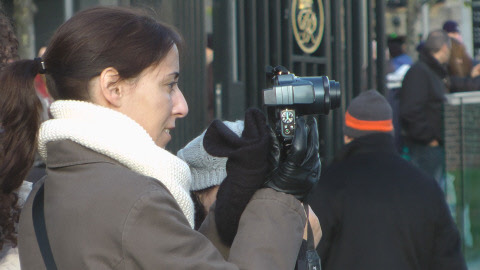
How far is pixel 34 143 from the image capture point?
193 centimetres

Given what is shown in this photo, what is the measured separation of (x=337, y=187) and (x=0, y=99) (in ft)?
7.00

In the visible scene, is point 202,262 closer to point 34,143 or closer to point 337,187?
point 34,143

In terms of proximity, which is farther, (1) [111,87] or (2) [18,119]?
(2) [18,119]

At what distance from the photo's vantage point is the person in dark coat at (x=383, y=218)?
3566mm

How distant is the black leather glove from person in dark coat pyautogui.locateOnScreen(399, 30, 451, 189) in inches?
214

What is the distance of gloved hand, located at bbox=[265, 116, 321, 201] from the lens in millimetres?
1865

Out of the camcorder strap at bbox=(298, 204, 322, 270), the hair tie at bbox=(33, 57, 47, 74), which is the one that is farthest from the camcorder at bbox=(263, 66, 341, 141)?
the hair tie at bbox=(33, 57, 47, 74)

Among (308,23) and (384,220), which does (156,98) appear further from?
(308,23)

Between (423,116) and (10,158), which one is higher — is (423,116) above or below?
below

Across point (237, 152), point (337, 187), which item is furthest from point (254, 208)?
point (337, 187)

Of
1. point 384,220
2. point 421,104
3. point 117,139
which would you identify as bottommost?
point 384,220

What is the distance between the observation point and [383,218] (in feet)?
11.8

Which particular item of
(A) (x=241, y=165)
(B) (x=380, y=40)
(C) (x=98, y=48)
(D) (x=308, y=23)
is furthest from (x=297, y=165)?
(B) (x=380, y=40)

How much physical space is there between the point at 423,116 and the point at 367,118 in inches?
135
